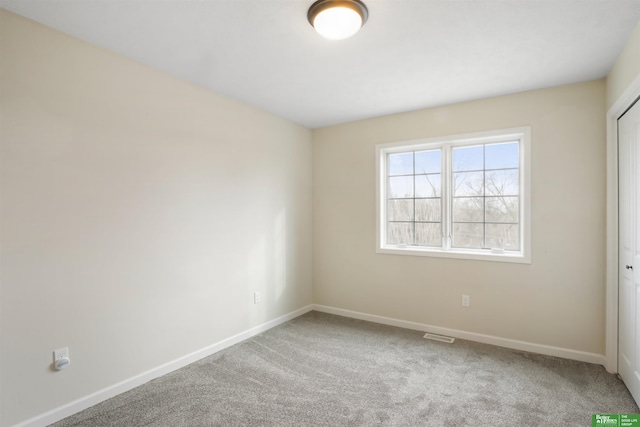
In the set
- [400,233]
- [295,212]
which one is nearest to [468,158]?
[400,233]

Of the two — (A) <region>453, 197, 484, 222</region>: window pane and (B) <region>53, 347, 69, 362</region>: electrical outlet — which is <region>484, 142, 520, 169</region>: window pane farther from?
(B) <region>53, 347, 69, 362</region>: electrical outlet

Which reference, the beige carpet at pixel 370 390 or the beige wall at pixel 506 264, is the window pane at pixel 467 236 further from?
the beige carpet at pixel 370 390

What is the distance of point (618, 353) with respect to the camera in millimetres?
2670

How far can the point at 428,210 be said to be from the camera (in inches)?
152

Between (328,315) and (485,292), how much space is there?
191 cm

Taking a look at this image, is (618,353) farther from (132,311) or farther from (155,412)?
(132,311)

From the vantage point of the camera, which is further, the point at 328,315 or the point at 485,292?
the point at 328,315

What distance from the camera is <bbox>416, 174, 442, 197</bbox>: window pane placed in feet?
12.4

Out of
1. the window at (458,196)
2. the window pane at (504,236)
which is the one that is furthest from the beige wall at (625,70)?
the window pane at (504,236)

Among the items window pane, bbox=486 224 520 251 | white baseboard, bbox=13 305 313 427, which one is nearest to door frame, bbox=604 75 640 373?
window pane, bbox=486 224 520 251

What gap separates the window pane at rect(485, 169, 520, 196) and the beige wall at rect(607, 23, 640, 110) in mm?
917

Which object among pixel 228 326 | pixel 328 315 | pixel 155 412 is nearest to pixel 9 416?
→ pixel 155 412

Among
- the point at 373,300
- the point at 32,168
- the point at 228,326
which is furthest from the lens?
the point at 373,300

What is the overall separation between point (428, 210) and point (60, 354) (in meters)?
3.55
